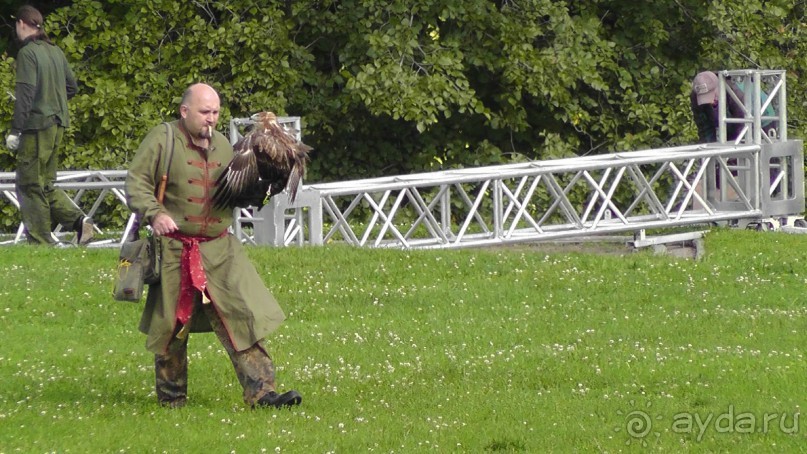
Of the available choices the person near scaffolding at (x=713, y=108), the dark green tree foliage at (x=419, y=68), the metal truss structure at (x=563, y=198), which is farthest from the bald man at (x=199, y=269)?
the dark green tree foliage at (x=419, y=68)

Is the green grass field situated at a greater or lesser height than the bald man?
lesser

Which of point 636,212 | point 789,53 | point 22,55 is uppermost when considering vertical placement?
point 22,55

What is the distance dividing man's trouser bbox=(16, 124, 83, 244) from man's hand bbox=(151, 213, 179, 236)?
7.25 metres

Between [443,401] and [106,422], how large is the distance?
1956 mm

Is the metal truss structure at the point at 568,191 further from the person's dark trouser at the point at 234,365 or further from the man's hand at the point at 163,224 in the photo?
the man's hand at the point at 163,224

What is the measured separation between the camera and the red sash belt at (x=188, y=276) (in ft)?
28.8

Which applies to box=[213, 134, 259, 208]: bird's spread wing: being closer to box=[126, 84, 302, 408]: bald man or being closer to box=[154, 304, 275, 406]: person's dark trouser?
box=[126, 84, 302, 408]: bald man

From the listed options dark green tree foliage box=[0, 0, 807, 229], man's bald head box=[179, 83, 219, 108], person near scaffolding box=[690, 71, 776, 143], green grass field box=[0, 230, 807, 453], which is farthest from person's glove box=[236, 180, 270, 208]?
dark green tree foliage box=[0, 0, 807, 229]

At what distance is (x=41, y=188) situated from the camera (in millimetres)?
15500

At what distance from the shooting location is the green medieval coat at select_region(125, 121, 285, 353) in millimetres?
8773

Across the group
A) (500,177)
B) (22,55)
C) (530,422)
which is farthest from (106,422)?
(500,177)

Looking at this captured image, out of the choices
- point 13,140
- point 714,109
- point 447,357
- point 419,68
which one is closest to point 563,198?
point 714,109

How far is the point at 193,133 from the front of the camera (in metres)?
8.80

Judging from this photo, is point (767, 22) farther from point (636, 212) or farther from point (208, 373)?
point (208, 373)
